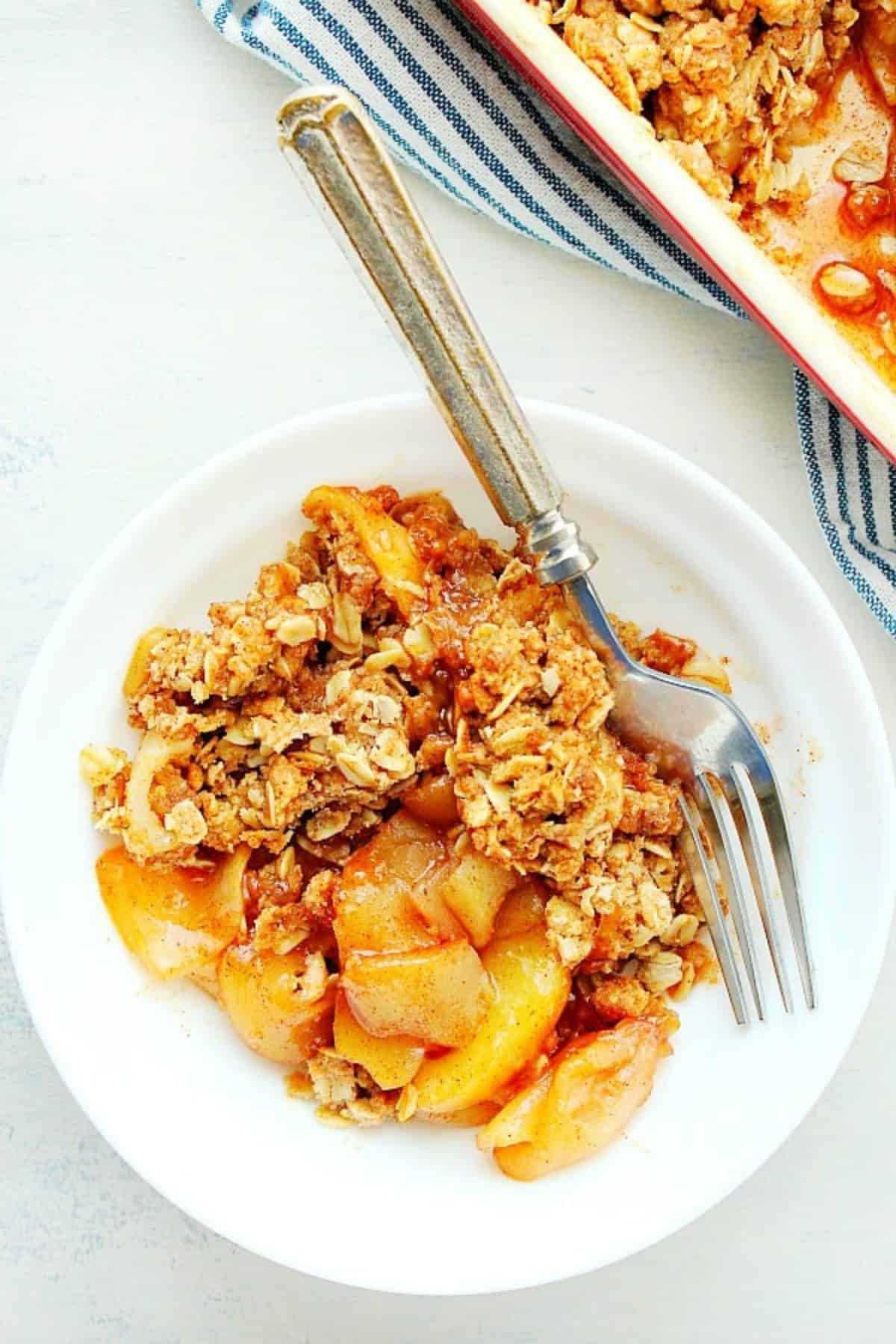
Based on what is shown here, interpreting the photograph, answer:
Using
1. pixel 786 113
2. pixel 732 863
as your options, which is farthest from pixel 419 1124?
pixel 786 113

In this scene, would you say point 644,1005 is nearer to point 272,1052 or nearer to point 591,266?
point 272,1052

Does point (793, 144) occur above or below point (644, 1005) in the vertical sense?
above

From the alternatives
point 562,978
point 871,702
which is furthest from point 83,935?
point 871,702

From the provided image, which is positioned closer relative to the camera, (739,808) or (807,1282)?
(739,808)

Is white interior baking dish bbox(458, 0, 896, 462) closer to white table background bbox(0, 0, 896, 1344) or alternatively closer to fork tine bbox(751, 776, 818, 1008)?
white table background bbox(0, 0, 896, 1344)

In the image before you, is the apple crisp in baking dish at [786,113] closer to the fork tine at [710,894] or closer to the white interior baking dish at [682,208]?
the white interior baking dish at [682,208]

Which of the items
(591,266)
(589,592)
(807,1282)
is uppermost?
(591,266)

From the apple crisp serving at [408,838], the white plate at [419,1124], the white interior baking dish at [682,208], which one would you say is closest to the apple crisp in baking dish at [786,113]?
the white interior baking dish at [682,208]

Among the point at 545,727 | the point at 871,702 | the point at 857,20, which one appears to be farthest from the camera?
the point at 857,20
